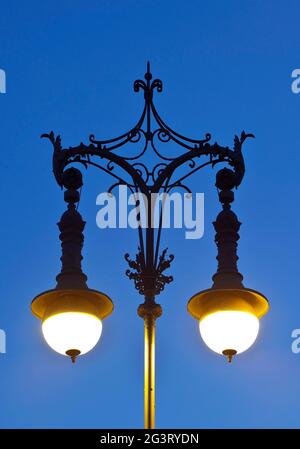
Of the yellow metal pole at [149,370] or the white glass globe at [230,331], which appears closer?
the yellow metal pole at [149,370]

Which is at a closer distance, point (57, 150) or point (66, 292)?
point (66, 292)

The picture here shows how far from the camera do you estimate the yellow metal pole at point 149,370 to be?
17.5 metres

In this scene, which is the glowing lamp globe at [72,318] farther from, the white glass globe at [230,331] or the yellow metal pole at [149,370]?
the white glass globe at [230,331]

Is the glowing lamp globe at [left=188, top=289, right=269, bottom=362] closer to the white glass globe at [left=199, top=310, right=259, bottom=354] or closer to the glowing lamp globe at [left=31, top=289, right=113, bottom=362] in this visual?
the white glass globe at [left=199, top=310, right=259, bottom=354]

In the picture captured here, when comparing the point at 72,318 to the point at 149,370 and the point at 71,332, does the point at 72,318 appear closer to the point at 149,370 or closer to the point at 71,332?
the point at 71,332

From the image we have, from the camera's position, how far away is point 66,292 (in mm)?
17844

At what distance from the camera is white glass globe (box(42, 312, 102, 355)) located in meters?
17.6

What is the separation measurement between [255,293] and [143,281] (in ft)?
3.26

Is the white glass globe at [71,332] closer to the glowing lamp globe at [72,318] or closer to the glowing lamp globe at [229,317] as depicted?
the glowing lamp globe at [72,318]

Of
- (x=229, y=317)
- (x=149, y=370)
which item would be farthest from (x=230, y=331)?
(x=149, y=370)

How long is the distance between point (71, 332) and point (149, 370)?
2.32 feet
